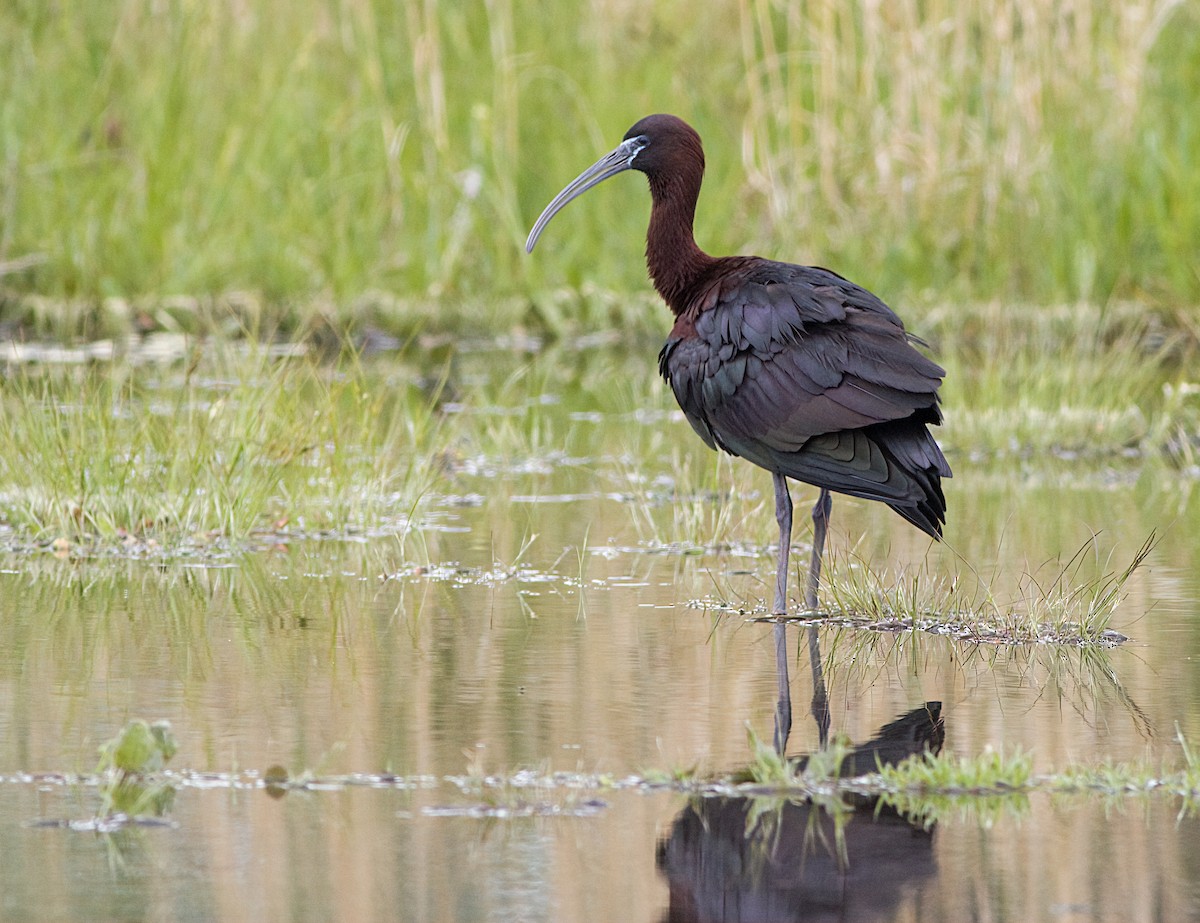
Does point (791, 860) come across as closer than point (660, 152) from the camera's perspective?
Yes

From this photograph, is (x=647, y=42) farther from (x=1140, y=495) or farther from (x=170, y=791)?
(x=170, y=791)

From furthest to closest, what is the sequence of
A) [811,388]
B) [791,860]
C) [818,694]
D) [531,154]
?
[531,154] < [811,388] < [818,694] < [791,860]

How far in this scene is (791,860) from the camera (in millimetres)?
3980

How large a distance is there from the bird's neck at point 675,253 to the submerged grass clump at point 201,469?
3.56ft

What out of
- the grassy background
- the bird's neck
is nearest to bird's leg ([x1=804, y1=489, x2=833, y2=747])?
the bird's neck

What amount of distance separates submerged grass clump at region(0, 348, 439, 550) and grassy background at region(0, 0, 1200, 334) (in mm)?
5256

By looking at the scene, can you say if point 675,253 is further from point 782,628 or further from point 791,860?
point 791,860

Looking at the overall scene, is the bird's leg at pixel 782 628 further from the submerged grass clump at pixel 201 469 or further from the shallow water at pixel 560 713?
the submerged grass clump at pixel 201 469

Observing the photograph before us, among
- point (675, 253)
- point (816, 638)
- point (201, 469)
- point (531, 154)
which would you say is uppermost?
point (531, 154)

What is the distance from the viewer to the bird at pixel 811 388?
Result: 6336 mm

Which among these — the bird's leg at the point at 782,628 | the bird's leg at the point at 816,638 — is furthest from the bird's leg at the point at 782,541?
the bird's leg at the point at 816,638

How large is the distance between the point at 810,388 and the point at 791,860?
2691 millimetres

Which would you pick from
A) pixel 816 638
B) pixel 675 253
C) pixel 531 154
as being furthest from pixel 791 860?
pixel 531 154

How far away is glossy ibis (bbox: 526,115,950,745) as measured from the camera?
633 centimetres
